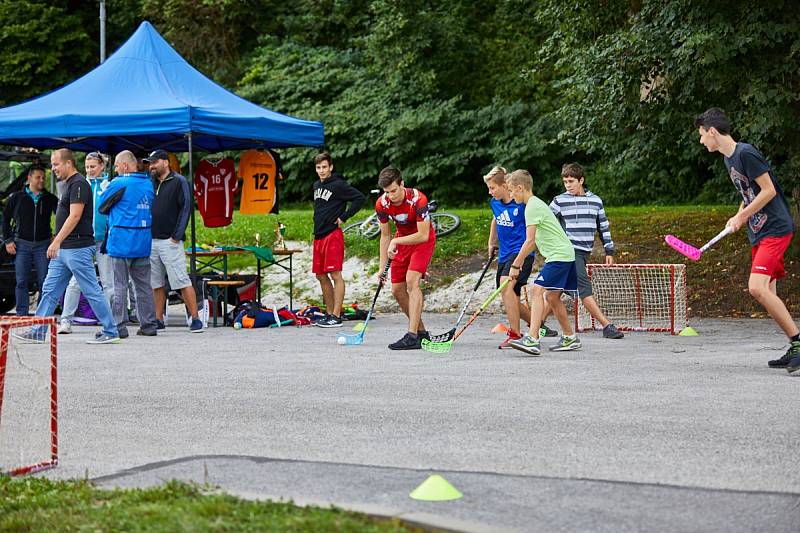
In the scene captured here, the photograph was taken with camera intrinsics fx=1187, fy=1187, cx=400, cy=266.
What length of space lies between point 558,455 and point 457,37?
95.0 ft

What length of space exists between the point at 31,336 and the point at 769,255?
19.4 ft

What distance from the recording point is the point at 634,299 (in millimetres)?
15062

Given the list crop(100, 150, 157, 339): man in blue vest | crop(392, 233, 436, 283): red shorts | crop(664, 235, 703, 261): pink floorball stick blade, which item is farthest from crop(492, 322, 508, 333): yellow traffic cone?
crop(100, 150, 157, 339): man in blue vest

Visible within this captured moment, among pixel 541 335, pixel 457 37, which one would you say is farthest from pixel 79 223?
pixel 457 37

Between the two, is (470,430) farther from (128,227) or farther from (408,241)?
(128,227)

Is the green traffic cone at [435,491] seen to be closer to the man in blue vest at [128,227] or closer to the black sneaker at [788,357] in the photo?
the black sneaker at [788,357]

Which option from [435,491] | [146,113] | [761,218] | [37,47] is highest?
[37,47]

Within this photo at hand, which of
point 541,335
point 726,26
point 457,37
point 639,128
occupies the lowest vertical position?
point 541,335

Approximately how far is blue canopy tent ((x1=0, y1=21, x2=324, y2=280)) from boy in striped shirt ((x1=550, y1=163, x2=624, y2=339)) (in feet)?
15.1

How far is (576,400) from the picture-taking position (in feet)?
27.6

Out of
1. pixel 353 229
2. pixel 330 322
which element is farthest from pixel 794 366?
pixel 353 229

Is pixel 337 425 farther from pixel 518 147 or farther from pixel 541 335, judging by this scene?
pixel 518 147

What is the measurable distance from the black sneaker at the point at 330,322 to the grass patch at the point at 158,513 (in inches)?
379

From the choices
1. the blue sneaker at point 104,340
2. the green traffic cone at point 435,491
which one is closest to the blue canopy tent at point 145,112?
the blue sneaker at point 104,340
